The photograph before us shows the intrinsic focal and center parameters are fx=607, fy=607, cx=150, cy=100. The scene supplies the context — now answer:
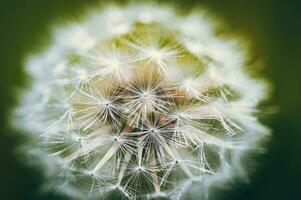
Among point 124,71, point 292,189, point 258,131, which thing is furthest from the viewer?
point 292,189

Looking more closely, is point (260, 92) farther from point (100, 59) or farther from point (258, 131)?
point (100, 59)

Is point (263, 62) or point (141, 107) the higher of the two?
point (263, 62)

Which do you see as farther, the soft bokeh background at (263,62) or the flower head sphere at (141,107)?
the soft bokeh background at (263,62)

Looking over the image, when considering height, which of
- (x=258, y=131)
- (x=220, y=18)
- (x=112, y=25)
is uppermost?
(x=220, y=18)

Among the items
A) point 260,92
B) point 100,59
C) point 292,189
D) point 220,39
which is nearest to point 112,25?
point 100,59

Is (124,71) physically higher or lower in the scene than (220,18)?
lower
